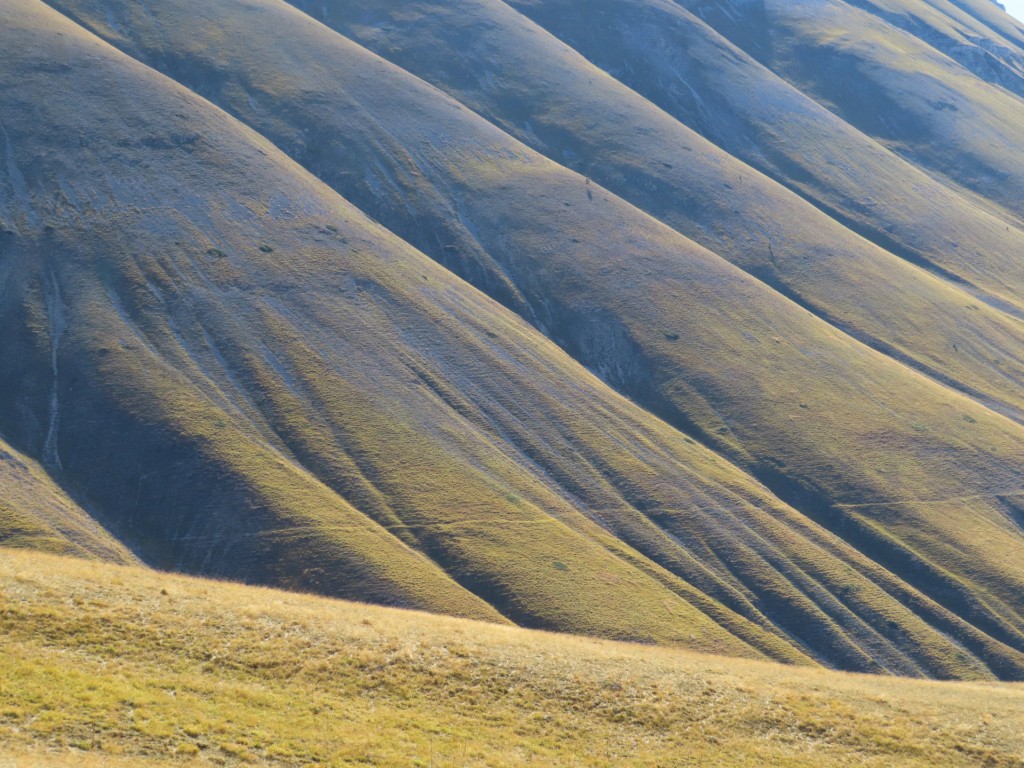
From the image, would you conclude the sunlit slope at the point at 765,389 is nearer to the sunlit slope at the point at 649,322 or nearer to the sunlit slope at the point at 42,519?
the sunlit slope at the point at 649,322

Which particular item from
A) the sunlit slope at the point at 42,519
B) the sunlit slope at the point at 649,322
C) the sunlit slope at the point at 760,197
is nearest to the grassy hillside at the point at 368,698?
the sunlit slope at the point at 42,519

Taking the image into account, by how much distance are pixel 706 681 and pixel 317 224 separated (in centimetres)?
9221

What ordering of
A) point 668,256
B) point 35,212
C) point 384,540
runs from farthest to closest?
point 668,256 < point 35,212 < point 384,540

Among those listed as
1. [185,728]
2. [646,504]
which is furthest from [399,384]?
[185,728]

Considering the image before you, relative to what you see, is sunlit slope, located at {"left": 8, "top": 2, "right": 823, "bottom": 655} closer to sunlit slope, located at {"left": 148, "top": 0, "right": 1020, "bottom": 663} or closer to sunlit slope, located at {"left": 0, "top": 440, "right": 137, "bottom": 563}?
sunlit slope, located at {"left": 0, "top": 440, "right": 137, "bottom": 563}

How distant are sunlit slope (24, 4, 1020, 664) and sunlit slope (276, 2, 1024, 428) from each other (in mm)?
4648

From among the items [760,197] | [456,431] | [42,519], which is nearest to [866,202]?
[760,197]

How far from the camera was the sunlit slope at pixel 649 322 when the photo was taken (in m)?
87.1

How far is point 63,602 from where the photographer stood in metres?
36.2

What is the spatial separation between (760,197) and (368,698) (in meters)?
146

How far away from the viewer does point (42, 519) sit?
70688mm

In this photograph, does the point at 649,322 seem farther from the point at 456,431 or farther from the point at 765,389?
the point at 456,431

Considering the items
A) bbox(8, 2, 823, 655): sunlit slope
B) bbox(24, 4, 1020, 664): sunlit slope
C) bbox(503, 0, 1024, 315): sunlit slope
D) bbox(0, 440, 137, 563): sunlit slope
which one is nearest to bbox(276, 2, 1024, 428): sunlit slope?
bbox(503, 0, 1024, 315): sunlit slope

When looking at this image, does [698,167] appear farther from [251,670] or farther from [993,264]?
[251,670]
